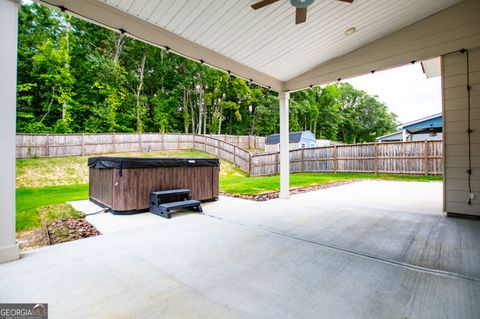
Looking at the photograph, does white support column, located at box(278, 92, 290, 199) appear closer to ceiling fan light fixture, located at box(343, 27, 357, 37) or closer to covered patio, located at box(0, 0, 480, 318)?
covered patio, located at box(0, 0, 480, 318)

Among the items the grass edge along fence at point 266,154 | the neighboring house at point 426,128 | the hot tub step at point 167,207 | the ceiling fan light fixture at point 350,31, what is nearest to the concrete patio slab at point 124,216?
the hot tub step at point 167,207

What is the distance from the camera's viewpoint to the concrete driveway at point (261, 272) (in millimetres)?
1586

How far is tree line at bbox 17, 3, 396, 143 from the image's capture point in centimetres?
1395

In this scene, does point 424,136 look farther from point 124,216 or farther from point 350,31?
point 124,216

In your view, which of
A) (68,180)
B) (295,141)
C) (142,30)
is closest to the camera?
(142,30)

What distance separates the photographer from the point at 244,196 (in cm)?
631

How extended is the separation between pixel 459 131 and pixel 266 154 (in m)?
9.49

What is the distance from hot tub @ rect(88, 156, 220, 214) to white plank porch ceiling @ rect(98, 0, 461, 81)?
252cm

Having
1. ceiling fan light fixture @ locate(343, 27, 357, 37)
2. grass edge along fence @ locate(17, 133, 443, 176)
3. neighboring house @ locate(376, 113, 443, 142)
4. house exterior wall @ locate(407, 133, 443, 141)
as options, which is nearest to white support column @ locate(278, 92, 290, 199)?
ceiling fan light fixture @ locate(343, 27, 357, 37)

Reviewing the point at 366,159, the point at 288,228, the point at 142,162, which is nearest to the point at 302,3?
the point at 288,228

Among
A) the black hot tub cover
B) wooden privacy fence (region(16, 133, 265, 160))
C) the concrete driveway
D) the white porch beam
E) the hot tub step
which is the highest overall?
the white porch beam

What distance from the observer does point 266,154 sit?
13.2 metres

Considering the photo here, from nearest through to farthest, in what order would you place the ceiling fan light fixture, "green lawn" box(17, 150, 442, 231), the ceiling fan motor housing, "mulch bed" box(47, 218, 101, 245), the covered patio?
the covered patio
the ceiling fan motor housing
"mulch bed" box(47, 218, 101, 245)
the ceiling fan light fixture
"green lawn" box(17, 150, 442, 231)

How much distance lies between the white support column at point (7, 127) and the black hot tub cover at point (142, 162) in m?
1.85
